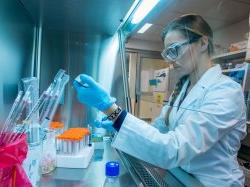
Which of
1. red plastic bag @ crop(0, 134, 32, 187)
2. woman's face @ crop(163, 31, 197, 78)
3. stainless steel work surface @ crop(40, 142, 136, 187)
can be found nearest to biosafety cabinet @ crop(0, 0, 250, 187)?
stainless steel work surface @ crop(40, 142, 136, 187)

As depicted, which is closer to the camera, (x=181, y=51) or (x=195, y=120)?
(x=195, y=120)

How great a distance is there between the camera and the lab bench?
81 cm

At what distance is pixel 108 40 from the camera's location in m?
1.54

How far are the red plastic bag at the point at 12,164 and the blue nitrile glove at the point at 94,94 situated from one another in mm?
287

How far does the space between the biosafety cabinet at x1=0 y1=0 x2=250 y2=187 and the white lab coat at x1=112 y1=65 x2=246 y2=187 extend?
0.09 m

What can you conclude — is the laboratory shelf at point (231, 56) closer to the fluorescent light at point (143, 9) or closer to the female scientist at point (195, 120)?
the female scientist at point (195, 120)

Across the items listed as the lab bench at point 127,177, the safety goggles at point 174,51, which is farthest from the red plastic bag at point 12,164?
the safety goggles at point 174,51

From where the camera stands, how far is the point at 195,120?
697mm

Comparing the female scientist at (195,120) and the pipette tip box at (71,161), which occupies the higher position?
the female scientist at (195,120)


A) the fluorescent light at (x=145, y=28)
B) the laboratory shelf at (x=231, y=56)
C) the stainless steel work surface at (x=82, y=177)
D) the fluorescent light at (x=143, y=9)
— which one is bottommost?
the stainless steel work surface at (x=82, y=177)

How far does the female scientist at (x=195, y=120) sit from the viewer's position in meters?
0.70

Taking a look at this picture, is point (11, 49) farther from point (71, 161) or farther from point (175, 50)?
point (175, 50)

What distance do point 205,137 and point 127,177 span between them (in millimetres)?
375

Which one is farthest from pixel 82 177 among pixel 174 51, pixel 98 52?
pixel 98 52
